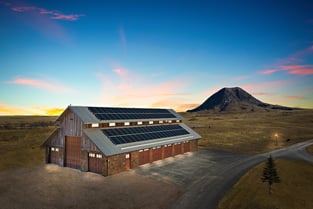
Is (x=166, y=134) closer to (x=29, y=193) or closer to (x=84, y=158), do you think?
(x=84, y=158)

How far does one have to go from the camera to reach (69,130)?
40.3m

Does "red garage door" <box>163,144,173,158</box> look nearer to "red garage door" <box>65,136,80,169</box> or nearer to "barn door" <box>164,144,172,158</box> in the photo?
"barn door" <box>164,144,172,158</box>

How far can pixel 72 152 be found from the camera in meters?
39.7

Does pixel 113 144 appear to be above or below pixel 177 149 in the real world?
above

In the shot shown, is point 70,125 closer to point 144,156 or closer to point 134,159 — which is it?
point 134,159

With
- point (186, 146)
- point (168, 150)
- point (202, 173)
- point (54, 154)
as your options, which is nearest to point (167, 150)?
point (168, 150)

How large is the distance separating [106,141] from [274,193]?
26.7 m

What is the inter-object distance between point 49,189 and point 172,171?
63.2ft

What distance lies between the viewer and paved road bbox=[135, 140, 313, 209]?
25.1 m

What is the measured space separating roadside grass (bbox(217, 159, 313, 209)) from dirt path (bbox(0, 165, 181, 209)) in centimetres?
701

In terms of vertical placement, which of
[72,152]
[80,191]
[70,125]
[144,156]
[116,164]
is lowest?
[80,191]

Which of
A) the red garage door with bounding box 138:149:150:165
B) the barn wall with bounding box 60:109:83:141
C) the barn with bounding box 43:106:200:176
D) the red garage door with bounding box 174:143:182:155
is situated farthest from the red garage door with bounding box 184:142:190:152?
the barn wall with bounding box 60:109:83:141

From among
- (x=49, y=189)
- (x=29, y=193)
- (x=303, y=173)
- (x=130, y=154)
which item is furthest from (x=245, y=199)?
(x=29, y=193)

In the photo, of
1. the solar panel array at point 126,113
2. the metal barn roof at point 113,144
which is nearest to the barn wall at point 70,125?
the metal barn roof at point 113,144
